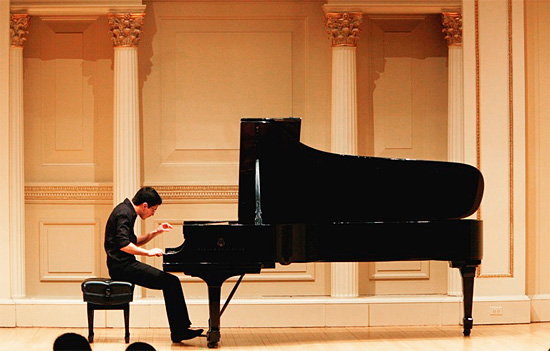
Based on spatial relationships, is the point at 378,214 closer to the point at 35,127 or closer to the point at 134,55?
the point at 134,55

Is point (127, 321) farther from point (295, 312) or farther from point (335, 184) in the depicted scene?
point (335, 184)

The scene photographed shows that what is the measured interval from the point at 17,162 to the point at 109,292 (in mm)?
1874

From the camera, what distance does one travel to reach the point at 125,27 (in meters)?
7.71

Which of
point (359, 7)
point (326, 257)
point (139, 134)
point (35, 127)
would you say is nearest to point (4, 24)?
point (35, 127)

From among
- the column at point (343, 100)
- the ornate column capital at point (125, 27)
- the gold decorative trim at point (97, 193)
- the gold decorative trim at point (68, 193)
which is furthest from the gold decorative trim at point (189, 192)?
the ornate column capital at point (125, 27)

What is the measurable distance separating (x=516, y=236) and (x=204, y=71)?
10.6 ft

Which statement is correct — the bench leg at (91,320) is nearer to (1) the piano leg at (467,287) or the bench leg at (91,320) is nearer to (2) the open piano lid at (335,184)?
(2) the open piano lid at (335,184)

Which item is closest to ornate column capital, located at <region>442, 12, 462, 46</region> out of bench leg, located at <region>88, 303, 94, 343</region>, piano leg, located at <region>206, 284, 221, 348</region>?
piano leg, located at <region>206, 284, 221, 348</region>

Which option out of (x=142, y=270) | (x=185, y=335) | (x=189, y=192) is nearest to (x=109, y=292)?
(x=142, y=270)

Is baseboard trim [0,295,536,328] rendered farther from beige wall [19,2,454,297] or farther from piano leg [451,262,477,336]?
piano leg [451,262,477,336]

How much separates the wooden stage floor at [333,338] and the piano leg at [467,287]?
0.12 metres

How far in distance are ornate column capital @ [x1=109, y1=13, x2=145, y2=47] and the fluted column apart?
31.5 inches

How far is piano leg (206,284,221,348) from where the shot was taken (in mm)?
6305

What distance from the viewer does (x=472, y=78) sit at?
305 inches
